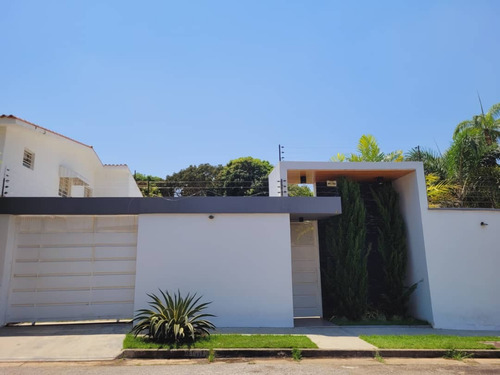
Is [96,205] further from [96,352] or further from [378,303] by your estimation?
[378,303]

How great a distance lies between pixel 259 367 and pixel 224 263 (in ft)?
11.5

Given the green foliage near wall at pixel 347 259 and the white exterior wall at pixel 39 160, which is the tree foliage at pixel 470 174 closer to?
the green foliage near wall at pixel 347 259

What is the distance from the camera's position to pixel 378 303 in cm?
1125

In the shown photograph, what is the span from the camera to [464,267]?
10.4 meters

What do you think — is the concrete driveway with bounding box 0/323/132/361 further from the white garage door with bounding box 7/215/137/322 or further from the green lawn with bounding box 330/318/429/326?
the green lawn with bounding box 330/318/429/326

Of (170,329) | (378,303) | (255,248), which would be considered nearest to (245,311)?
(255,248)

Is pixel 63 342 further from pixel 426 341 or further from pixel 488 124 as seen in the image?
pixel 488 124

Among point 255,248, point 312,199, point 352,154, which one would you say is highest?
point 352,154

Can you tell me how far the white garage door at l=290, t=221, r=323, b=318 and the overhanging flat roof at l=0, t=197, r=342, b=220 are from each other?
1826 mm

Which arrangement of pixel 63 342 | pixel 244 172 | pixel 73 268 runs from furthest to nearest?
pixel 244 172
pixel 73 268
pixel 63 342

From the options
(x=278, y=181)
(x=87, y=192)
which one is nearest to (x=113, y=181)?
(x=87, y=192)

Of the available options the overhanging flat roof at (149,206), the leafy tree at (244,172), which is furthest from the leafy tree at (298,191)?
the overhanging flat roof at (149,206)

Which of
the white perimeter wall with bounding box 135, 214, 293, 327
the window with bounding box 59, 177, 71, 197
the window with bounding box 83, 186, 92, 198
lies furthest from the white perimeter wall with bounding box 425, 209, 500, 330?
the window with bounding box 83, 186, 92, 198

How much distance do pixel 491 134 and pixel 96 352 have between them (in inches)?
711
